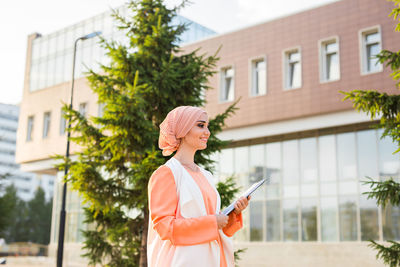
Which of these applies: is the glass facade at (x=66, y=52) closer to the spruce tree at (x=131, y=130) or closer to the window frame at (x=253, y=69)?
the window frame at (x=253, y=69)

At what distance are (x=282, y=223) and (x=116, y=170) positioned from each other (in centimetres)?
1557

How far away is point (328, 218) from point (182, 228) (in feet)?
72.0

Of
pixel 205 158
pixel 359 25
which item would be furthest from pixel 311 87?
pixel 205 158

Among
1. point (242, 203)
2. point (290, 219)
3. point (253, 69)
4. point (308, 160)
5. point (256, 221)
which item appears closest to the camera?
point (242, 203)

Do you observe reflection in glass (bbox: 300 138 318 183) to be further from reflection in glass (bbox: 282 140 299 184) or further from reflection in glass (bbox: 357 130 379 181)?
reflection in glass (bbox: 357 130 379 181)

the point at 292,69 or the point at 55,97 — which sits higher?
the point at 55,97

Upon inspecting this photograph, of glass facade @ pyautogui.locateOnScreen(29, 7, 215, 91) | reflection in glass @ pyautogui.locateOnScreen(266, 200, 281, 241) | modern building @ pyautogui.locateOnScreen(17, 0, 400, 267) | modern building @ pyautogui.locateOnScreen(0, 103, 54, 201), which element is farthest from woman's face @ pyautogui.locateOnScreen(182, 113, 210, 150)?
modern building @ pyautogui.locateOnScreen(0, 103, 54, 201)

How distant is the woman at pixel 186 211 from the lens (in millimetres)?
2891

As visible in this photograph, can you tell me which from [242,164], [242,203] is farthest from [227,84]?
[242,203]

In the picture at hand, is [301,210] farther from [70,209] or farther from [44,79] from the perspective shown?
[44,79]

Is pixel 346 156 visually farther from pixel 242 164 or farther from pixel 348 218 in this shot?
pixel 242 164

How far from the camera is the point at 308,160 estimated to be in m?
24.7

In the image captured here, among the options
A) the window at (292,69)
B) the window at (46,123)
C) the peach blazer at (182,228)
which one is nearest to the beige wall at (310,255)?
the window at (292,69)

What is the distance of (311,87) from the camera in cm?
2361
